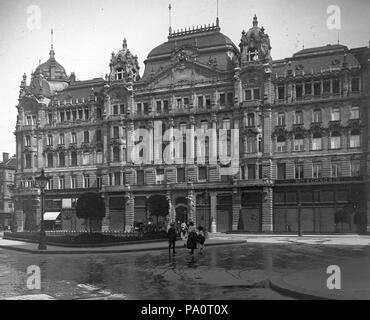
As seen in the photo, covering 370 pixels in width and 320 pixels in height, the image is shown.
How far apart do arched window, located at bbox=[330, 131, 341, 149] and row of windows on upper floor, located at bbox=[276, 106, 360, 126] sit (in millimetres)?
1804

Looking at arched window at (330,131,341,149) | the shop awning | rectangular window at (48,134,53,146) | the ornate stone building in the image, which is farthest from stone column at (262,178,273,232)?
rectangular window at (48,134,53,146)

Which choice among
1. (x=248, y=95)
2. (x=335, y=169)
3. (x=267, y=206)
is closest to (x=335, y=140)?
(x=335, y=169)

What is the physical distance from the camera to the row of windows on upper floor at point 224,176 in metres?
59.2

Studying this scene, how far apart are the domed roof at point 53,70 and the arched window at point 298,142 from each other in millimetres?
41358

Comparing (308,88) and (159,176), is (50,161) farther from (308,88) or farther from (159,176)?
(308,88)

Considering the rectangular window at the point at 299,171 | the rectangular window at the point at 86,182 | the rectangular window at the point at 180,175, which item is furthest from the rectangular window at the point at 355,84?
the rectangular window at the point at 86,182

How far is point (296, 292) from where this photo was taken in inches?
533

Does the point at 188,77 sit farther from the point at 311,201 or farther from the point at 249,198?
the point at 311,201

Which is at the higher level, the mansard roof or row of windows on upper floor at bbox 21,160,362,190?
the mansard roof

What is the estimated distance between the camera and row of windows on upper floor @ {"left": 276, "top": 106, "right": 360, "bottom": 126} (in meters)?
58.7

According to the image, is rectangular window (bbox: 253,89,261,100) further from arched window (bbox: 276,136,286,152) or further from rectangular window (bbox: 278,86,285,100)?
arched window (bbox: 276,136,286,152)
